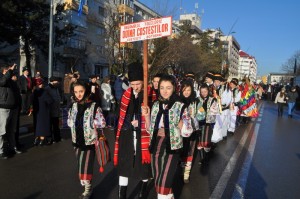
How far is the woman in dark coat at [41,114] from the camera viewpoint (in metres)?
8.28

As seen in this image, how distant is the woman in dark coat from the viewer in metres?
8.28

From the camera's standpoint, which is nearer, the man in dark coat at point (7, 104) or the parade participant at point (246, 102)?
the man in dark coat at point (7, 104)

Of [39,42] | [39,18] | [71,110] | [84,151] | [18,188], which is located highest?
[39,18]

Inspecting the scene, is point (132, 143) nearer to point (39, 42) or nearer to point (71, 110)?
point (71, 110)

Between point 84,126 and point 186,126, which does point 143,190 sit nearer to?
point 84,126

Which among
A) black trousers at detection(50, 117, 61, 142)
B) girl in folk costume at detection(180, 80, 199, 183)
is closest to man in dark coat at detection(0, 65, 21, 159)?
black trousers at detection(50, 117, 61, 142)

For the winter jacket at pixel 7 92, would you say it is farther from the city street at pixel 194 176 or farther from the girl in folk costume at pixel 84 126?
the girl in folk costume at pixel 84 126

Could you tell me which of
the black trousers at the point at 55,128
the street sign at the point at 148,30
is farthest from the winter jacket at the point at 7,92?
the street sign at the point at 148,30

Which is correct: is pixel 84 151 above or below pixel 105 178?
above

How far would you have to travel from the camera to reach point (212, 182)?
19.1 feet

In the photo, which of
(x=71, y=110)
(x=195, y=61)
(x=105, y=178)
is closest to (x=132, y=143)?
(x=71, y=110)

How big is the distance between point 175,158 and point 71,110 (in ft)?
5.42

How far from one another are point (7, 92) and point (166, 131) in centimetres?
A: 441

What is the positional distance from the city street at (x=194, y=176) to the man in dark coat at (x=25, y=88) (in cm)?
368
